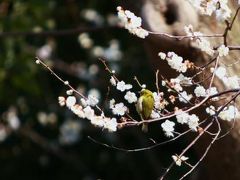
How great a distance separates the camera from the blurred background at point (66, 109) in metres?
5.43

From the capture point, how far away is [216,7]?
217 cm

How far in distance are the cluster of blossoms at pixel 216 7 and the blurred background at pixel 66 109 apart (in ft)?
9.49

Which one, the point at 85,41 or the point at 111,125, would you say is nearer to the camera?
the point at 111,125

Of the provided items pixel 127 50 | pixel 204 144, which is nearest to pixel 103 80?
pixel 127 50

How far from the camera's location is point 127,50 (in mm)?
5977

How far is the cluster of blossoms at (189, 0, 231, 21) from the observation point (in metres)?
2.15

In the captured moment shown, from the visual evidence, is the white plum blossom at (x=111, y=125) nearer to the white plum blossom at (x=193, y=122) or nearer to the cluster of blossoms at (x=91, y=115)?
the cluster of blossoms at (x=91, y=115)

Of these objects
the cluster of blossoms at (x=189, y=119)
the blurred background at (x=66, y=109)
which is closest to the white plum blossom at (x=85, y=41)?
the blurred background at (x=66, y=109)

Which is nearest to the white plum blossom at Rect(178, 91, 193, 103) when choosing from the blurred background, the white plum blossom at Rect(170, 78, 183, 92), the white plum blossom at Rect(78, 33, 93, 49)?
the white plum blossom at Rect(170, 78, 183, 92)

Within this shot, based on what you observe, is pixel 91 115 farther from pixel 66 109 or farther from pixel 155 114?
pixel 66 109

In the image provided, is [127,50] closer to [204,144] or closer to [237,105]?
[204,144]

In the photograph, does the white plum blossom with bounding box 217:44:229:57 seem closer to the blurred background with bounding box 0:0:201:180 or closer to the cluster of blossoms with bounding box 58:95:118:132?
the cluster of blossoms with bounding box 58:95:118:132

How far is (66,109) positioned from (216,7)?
4.15 m

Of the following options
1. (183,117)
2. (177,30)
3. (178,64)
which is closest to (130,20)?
(178,64)
